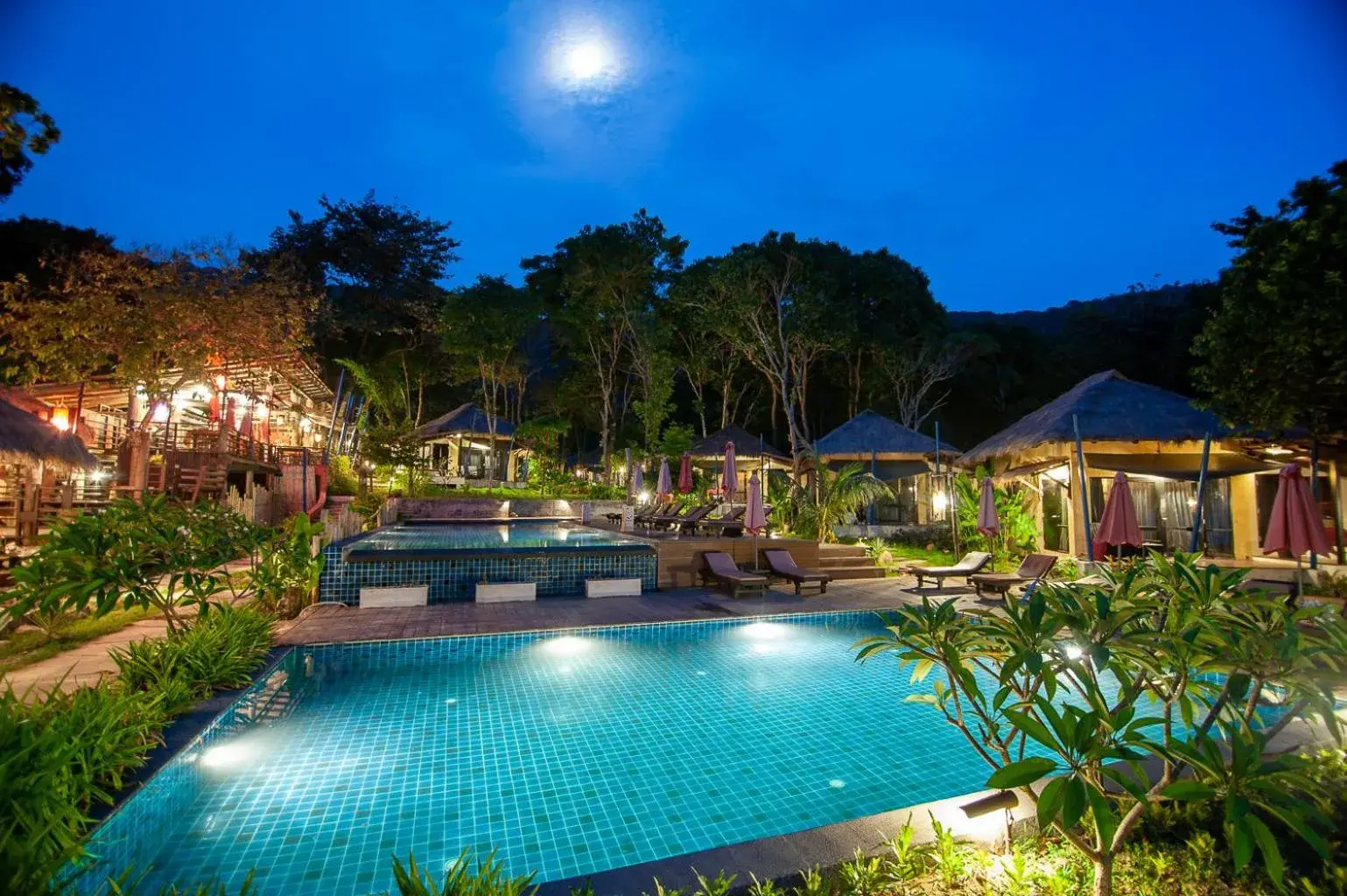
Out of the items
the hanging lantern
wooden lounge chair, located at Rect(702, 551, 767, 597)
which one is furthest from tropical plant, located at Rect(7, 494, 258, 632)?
the hanging lantern

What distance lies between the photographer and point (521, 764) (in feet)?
13.8

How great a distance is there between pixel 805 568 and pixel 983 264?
180677 millimetres

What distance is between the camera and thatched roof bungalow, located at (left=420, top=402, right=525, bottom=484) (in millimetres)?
29406

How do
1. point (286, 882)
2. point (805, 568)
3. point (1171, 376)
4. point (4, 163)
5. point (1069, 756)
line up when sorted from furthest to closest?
point (1171, 376)
point (4, 163)
point (805, 568)
point (286, 882)
point (1069, 756)

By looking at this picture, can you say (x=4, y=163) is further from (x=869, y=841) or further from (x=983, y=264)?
(x=983, y=264)

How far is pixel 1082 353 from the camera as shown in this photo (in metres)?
32.3

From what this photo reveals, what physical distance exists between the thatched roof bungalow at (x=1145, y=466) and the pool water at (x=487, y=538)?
29.6ft

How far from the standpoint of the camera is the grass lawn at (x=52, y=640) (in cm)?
541

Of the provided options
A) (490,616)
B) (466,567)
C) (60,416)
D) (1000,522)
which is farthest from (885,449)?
(60,416)

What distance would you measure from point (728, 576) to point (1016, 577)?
4.44 metres

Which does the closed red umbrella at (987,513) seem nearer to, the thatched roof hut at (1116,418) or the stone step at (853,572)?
the stone step at (853,572)

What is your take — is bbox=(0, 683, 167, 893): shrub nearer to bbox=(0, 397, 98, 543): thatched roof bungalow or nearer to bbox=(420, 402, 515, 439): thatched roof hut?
bbox=(0, 397, 98, 543): thatched roof bungalow

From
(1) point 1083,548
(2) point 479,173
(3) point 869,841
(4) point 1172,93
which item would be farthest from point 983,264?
(3) point 869,841

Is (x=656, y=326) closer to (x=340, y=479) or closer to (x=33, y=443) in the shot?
(x=340, y=479)
